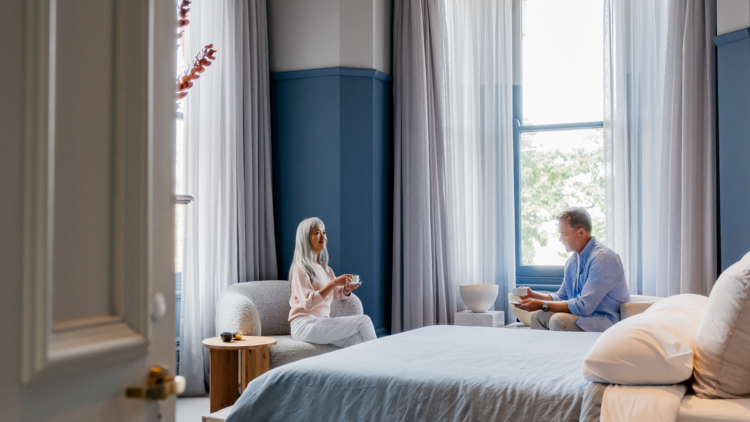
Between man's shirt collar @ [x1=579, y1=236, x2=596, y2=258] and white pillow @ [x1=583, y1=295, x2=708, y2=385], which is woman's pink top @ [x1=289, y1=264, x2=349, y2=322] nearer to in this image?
man's shirt collar @ [x1=579, y1=236, x2=596, y2=258]

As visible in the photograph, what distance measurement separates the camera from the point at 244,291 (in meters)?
4.14

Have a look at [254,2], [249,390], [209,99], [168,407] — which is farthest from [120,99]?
[254,2]

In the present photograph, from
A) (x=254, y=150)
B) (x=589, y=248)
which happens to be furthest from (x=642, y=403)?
(x=254, y=150)

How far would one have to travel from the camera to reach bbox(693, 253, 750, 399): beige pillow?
169cm

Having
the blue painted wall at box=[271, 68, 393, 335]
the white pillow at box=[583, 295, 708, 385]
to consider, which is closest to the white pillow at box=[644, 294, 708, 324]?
the white pillow at box=[583, 295, 708, 385]

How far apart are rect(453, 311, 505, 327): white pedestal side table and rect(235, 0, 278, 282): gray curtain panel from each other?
1429 millimetres

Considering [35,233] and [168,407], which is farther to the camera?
[168,407]

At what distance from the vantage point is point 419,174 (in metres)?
4.98

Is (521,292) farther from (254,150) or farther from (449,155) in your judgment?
(254,150)

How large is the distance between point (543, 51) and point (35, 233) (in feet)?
17.0

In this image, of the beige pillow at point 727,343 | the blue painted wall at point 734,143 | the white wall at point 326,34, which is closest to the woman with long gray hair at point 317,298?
the white wall at point 326,34

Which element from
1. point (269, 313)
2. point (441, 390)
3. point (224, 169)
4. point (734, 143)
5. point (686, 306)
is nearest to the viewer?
point (441, 390)

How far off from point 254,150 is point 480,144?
6.01 feet

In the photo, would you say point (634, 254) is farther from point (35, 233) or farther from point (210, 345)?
point (35, 233)
